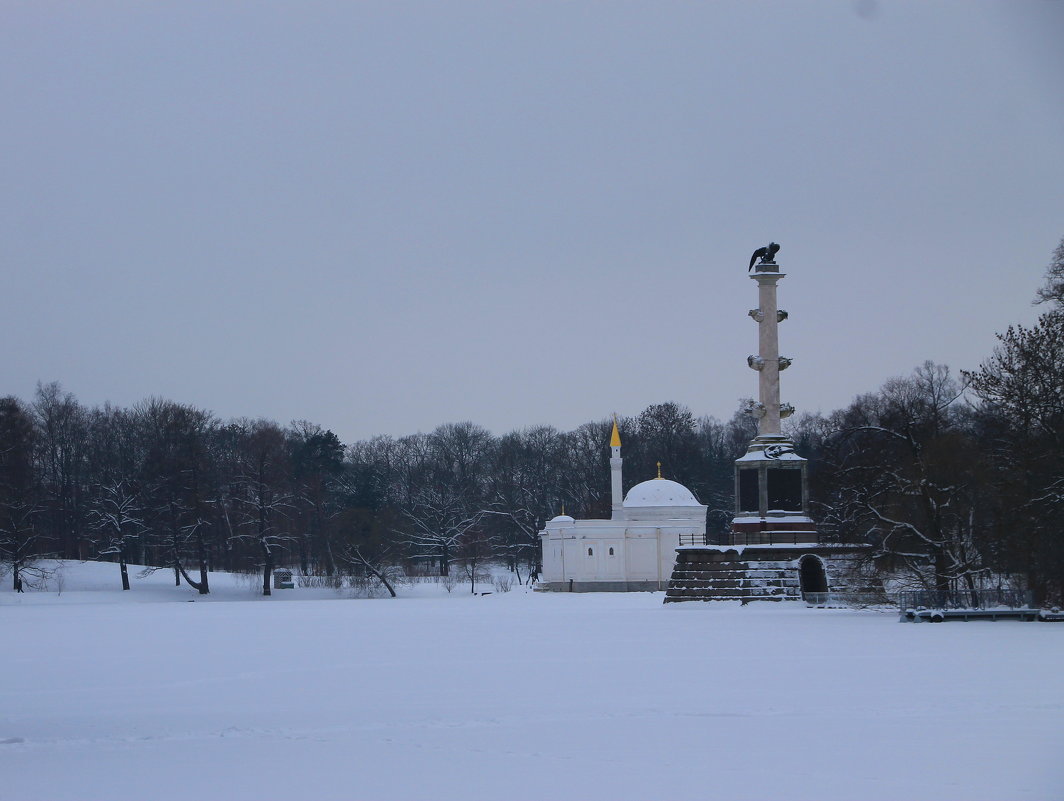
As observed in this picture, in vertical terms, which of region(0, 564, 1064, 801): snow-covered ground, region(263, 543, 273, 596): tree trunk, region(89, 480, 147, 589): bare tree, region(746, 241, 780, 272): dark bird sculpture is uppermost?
region(746, 241, 780, 272): dark bird sculpture

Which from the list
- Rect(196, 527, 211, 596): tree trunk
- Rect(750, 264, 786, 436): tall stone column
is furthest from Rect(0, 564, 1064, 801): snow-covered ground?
Rect(196, 527, 211, 596): tree trunk

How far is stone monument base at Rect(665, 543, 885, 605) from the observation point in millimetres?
48719

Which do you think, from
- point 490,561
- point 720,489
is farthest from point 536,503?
point 720,489

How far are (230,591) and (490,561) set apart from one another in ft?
93.1

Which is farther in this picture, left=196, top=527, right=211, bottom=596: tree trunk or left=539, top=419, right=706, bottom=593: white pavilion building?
left=539, top=419, right=706, bottom=593: white pavilion building

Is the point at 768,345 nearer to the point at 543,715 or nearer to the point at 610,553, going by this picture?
the point at 610,553

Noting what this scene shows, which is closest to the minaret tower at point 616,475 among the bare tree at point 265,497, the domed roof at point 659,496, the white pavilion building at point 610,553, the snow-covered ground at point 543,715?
the domed roof at point 659,496

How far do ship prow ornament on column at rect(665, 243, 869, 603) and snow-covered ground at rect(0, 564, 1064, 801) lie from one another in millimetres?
13722

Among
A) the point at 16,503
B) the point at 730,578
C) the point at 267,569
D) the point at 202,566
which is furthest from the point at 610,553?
the point at 16,503

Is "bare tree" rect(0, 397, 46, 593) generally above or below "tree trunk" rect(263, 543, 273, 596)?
above

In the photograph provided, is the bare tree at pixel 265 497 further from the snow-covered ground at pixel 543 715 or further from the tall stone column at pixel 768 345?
the snow-covered ground at pixel 543 715

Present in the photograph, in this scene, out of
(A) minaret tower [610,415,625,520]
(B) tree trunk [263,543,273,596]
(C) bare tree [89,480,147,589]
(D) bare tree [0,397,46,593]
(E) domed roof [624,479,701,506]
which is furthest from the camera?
(A) minaret tower [610,415,625,520]

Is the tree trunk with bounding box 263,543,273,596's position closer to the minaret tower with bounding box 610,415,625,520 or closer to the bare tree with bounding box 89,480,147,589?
the bare tree with bounding box 89,480,147,589

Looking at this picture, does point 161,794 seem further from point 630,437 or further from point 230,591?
point 630,437
